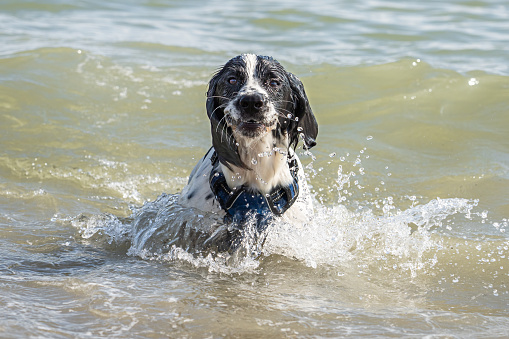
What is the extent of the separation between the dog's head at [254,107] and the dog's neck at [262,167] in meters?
0.04

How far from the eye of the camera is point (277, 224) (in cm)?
471

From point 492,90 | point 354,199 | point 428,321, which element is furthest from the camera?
point 492,90

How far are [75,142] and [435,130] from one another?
3950mm

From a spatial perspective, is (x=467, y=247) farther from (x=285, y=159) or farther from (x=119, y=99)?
(x=119, y=99)

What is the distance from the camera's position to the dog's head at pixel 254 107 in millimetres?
4320

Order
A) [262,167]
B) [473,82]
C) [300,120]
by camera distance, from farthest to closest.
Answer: [473,82]
[300,120]
[262,167]

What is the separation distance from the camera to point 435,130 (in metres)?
7.93

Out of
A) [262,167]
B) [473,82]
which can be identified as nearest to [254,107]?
[262,167]

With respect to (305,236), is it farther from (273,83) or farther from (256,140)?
(273,83)

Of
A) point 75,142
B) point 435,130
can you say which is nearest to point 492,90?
point 435,130

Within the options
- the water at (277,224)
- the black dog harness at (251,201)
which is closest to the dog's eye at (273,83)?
the black dog harness at (251,201)

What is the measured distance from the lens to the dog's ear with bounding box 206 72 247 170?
4.46 metres

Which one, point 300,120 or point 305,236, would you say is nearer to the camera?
point 300,120

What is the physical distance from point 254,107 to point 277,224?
2.85 ft
